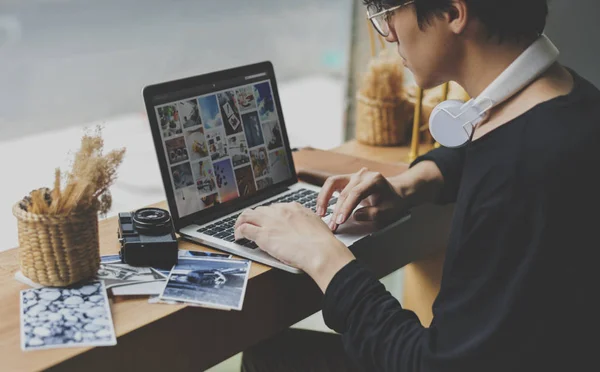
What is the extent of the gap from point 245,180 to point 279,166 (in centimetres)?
10

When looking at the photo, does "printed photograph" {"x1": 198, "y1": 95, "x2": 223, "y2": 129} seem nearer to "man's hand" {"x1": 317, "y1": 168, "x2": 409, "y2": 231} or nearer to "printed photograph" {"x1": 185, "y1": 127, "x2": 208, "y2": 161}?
"printed photograph" {"x1": 185, "y1": 127, "x2": 208, "y2": 161}

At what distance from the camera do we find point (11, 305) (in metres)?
0.97

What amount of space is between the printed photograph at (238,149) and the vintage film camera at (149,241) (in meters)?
0.21

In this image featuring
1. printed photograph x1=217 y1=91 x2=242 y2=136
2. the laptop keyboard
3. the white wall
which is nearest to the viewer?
the laptop keyboard

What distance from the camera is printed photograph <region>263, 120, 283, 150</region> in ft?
4.48

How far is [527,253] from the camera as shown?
82 centimetres

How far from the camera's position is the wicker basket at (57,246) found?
0.95 metres

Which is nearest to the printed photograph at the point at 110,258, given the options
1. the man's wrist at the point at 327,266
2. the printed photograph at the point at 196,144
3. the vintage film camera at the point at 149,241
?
the vintage film camera at the point at 149,241

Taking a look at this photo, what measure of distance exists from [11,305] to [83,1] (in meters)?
0.91

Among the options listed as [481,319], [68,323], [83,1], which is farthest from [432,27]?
[83,1]

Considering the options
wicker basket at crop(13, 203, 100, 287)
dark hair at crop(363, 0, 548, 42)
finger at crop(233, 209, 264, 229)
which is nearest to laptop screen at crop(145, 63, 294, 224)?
finger at crop(233, 209, 264, 229)

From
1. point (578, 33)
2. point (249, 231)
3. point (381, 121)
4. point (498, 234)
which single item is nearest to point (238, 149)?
point (249, 231)

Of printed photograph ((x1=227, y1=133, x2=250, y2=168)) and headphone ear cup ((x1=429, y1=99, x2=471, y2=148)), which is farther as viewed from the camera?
printed photograph ((x1=227, y1=133, x2=250, y2=168))

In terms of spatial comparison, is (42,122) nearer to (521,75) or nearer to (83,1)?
(83,1)
